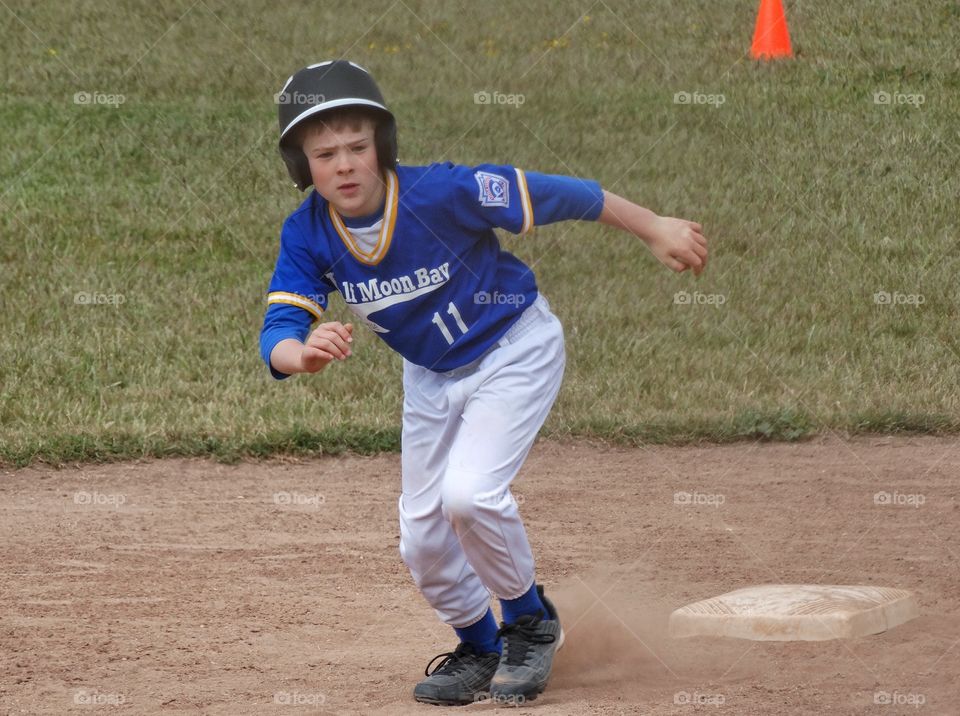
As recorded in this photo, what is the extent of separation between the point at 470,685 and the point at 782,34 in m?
10.5

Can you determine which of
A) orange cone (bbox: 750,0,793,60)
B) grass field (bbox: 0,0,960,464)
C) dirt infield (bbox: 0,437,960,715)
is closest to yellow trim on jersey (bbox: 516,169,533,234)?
dirt infield (bbox: 0,437,960,715)

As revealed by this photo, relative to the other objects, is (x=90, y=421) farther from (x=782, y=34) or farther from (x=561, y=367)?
(x=782, y=34)

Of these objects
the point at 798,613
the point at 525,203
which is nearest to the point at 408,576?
the point at 798,613

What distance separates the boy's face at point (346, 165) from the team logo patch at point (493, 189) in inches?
11.6

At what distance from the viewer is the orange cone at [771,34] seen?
13578 mm

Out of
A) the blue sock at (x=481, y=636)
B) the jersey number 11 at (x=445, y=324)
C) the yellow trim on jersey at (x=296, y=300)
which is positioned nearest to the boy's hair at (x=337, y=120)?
the yellow trim on jersey at (x=296, y=300)

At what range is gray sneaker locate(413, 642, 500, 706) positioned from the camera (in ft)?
13.9

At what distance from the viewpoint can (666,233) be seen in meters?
4.13

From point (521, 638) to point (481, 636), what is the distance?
24 centimetres

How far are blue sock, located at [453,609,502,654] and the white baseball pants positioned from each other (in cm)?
6

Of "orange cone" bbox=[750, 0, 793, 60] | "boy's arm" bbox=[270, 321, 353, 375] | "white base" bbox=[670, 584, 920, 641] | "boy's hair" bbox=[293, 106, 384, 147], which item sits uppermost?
"orange cone" bbox=[750, 0, 793, 60]

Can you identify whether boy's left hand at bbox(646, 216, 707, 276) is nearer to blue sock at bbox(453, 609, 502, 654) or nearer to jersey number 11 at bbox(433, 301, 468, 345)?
jersey number 11 at bbox(433, 301, 468, 345)

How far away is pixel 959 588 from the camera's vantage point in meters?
5.27

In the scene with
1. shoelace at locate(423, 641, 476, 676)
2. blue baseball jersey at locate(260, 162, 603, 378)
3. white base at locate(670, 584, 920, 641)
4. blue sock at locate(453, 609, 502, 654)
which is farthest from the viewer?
white base at locate(670, 584, 920, 641)
